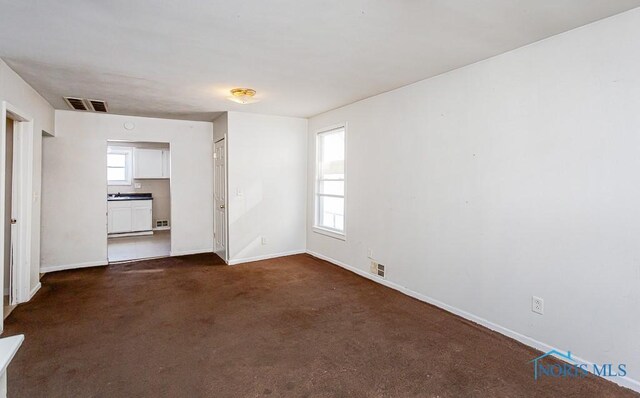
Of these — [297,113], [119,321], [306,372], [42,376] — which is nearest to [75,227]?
[119,321]

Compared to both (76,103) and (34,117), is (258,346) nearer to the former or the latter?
(34,117)

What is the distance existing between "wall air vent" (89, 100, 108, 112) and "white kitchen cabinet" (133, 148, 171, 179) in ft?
10.6

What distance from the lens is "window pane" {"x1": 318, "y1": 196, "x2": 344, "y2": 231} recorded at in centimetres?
500

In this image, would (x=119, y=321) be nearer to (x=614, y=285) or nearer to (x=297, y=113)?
(x=297, y=113)

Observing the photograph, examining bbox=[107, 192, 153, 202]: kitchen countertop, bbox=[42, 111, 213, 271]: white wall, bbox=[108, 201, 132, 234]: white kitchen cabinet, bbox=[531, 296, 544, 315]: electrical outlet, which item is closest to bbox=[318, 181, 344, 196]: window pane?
bbox=[42, 111, 213, 271]: white wall

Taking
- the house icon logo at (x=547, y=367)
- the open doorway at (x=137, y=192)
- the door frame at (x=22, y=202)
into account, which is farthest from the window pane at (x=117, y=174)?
the house icon logo at (x=547, y=367)

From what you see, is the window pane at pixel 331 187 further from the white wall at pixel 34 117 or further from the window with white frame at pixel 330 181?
the white wall at pixel 34 117

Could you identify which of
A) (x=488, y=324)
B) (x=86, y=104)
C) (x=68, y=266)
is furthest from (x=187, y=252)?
(x=488, y=324)

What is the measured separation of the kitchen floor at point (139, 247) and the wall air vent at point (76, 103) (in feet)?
7.81

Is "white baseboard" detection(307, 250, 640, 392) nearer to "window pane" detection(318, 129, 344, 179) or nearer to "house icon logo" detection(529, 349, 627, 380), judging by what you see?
"house icon logo" detection(529, 349, 627, 380)

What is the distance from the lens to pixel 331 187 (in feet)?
17.1

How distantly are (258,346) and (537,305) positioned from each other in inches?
87.4

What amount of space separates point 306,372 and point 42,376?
1764mm

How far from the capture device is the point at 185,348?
2.55 metres
